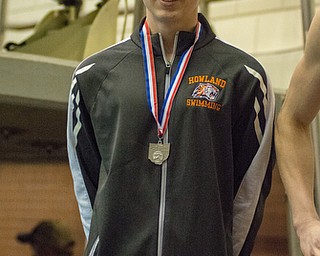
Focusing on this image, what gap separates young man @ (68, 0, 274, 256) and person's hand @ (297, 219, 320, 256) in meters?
0.17

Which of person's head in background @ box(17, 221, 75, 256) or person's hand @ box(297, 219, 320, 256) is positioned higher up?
person's hand @ box(297, 219, 320, 256)

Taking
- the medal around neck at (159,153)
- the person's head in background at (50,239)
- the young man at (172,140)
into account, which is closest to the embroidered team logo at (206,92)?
the young man at (172,140)

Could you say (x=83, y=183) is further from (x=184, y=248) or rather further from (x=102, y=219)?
(x=184, y=248)

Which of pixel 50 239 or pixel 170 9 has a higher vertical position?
pixel 170 9

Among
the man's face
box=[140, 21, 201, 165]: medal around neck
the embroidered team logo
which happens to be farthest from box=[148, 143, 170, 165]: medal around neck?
the man's face

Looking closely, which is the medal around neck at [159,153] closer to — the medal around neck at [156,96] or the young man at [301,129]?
the medal around neck at [156,96]

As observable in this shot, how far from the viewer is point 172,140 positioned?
3.67ft

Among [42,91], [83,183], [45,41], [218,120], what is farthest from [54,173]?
[218,120]

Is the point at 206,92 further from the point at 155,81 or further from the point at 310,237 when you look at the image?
the point at 310,237

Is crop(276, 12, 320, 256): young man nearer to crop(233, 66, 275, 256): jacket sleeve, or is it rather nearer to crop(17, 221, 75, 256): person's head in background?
crop(233, 66, 275, 256): jacket sleeve

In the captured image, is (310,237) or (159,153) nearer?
(310,237)

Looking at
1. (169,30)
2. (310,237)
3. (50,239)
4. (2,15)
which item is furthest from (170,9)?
(50,239)

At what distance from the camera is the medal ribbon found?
3.69ft

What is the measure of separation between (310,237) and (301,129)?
8.9 inches
